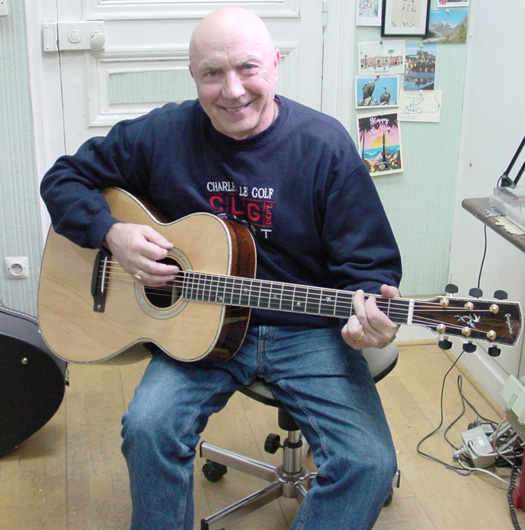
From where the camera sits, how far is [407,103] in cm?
255

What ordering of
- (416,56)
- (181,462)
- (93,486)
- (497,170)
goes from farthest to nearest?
(416,56) < (497,170) < (93,486) < (181,462)

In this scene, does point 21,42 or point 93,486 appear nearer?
point 93,486

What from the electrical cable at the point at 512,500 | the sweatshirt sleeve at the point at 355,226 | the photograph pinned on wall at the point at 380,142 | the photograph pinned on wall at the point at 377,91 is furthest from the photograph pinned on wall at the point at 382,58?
the electrical cable at the point at 512,500

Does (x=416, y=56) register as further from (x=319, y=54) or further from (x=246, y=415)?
(x=246, y=415)

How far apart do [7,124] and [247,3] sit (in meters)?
0.89

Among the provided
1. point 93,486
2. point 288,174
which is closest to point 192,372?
point 288,174

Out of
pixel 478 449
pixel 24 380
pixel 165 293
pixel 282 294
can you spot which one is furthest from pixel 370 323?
pixel 24 380

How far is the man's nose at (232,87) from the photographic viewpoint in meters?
1.58

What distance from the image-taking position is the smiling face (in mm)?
1575

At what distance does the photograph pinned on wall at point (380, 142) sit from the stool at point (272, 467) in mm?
979

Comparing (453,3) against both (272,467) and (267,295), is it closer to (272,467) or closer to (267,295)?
(267,295)

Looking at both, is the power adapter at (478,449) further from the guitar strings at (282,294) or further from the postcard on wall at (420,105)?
the postcard on wall at (420,105)

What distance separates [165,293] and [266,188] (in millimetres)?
332

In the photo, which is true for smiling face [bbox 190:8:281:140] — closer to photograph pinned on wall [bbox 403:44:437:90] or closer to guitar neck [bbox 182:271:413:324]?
guitar neck [bbox 182:271:413:324]
